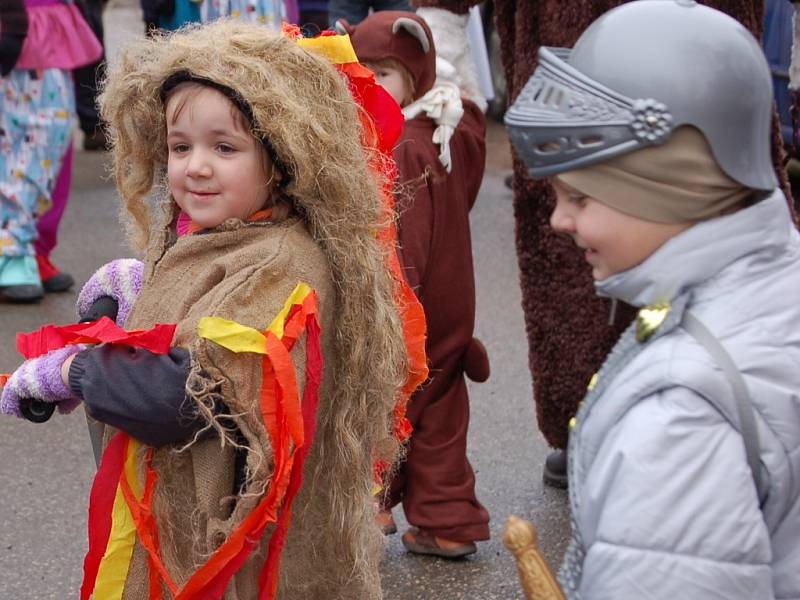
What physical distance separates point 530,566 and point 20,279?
180 inches

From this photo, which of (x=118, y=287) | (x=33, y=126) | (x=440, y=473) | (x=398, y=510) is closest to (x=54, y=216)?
(x=33, y=126)

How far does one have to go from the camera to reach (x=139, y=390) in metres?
2.07

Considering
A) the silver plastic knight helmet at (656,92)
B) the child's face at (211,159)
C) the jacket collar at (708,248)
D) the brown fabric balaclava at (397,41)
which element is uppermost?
the silver plastic knight helmet at (656,92)

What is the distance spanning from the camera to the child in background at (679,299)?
1414 mm

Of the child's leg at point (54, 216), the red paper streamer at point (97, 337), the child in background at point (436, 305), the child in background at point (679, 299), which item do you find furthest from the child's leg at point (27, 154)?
the child in background at point (679, 299)

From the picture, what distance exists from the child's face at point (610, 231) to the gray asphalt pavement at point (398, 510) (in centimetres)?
150

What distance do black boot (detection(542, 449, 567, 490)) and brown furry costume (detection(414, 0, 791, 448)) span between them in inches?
8.4

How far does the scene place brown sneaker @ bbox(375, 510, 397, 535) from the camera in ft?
11.3

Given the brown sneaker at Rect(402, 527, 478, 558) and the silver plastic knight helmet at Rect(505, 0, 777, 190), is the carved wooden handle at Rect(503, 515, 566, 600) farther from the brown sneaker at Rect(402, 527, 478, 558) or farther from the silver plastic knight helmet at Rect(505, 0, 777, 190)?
the brown sneaker at Rect(402, 527, 478, 558)

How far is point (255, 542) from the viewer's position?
6.94ft

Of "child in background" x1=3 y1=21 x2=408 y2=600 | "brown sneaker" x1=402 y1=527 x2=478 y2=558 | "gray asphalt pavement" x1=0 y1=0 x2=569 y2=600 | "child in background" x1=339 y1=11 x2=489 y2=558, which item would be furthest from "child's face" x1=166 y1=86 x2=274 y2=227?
"brown sneaker" x1=402 y1=527 x2=478 y2=558

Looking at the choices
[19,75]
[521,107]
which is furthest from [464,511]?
[19,75]

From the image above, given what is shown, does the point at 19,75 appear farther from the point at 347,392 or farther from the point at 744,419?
the point at 744,419

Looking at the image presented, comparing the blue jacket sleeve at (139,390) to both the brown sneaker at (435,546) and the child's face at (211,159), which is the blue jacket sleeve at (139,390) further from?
the brown sneaker at (435,546)
